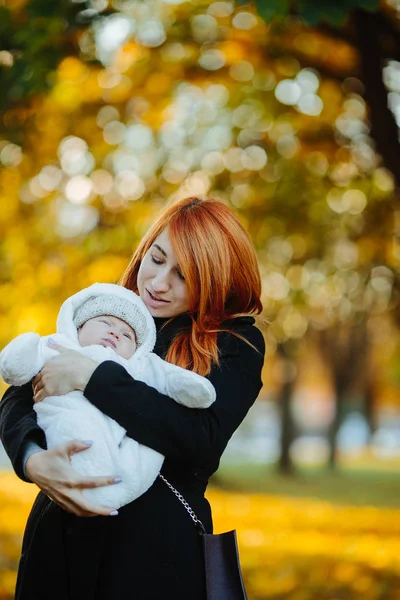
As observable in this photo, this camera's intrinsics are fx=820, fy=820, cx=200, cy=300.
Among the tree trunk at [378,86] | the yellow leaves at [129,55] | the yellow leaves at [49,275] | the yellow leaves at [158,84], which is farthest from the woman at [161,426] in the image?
the yellow leaves at [49,275]

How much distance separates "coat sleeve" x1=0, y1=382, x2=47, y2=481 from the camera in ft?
7.48

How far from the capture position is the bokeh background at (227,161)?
629 centimetres

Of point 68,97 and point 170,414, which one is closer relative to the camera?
point 170,414

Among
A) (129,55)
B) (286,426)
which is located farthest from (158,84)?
(286,426)

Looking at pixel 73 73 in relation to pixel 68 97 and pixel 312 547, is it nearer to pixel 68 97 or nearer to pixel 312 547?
pixel 68 97

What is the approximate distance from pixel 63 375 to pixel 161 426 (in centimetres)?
31

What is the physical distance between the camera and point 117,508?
2262mm

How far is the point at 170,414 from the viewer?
2285 millimetres

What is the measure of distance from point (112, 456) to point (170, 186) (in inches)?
303

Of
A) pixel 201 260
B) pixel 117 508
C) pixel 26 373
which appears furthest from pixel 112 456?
pixel 201 260

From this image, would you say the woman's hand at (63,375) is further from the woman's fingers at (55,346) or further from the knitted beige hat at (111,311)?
the knitted beige hat at (111,311)

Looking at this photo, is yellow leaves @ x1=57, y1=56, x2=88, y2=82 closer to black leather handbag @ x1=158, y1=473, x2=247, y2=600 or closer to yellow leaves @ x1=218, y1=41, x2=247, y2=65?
yellow leaves @ x1=218, y1=41, x2=247, y2=65

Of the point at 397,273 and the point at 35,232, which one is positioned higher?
the point at 35,232

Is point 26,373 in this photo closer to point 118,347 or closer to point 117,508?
point 118,347
